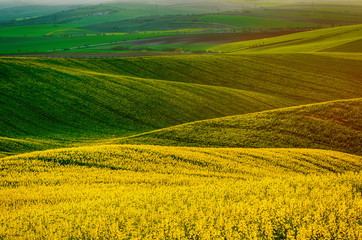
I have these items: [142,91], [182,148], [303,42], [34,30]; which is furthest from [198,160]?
[34,30]

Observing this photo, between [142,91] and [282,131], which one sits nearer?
[282,131]

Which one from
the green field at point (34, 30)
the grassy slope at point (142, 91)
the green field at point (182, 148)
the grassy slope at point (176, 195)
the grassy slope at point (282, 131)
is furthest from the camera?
the green field at point (34, 30)

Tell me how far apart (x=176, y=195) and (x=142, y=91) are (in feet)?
127

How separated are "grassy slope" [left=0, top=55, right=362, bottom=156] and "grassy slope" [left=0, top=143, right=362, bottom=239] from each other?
13346 mm

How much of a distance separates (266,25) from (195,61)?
100210 millimetres

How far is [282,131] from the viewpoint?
32.5m

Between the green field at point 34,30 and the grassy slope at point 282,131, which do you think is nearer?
the grassy slope at point 282,131

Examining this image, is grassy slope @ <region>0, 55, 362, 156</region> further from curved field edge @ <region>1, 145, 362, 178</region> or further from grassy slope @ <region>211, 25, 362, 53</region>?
grassy slope @ <region>211, 25, 362, 53</region>

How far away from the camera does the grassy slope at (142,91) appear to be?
1650 inches

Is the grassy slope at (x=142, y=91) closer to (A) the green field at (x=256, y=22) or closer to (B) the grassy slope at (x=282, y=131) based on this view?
(B) the grassy slope at (x=282, y=131)

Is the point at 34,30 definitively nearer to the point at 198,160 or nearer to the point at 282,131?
the point at 282,131

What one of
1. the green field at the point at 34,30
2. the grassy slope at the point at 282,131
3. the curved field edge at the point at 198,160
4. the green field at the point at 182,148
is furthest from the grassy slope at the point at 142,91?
the green field at the point at 34,30

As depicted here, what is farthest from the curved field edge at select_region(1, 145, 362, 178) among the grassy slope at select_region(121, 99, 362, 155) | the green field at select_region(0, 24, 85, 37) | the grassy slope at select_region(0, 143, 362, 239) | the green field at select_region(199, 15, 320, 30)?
the green field at select_region(0, 24, 85, 37)

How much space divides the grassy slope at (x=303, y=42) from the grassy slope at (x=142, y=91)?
83.0ft
